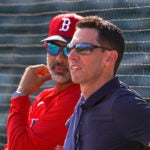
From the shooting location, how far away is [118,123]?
7.38ft

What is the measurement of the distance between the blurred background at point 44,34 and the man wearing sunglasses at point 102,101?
1245mm

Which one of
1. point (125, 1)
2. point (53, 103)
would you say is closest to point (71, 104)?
point (53, 103)

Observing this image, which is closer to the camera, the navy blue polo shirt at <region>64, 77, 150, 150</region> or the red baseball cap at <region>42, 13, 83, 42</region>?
the navy blue polo shirt at <region>64, 77, 150, 150</region>

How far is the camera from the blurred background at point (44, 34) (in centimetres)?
373

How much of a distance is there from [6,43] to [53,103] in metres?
1.71

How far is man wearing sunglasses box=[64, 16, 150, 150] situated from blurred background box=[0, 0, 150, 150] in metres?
1.25

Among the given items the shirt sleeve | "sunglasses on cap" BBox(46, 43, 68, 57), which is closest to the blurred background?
"sunglasses on cap" BBox(46, 43, 68, 57)

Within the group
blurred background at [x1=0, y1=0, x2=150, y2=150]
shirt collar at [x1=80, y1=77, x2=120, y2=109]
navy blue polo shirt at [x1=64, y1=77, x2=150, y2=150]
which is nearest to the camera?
navy blue polo shirt at [x1=64, y1=77, x2=150, y2=150]

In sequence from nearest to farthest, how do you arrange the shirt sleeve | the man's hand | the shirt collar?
the shirt collar → the shirt sleeve → the man's hand

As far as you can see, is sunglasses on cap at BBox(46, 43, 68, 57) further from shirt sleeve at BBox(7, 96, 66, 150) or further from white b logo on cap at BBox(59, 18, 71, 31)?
shirt sleeve at BBox(7, 96, 66, 150)

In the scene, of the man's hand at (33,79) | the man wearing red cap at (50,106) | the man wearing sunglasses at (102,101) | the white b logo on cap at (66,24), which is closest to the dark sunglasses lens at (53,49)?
the man wearing red cap at (50,106)

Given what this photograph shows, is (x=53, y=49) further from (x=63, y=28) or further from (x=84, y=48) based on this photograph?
(x=84, y=48)

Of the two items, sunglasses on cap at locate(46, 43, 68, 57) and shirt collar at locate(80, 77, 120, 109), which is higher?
sunglasses on cap at locate(46, 43, 68, 57)

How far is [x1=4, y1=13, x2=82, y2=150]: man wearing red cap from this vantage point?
2865 millimetres
